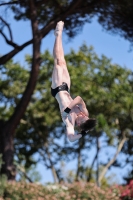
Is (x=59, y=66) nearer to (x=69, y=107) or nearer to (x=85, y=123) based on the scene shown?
(x=69, y=107)

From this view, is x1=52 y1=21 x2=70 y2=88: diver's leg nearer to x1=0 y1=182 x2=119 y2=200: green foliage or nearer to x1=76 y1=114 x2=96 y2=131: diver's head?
x1=76 y1=114 x2=96 y2=131: diver's head

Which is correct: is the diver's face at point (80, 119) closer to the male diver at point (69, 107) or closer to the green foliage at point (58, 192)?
the male diver at point (69, 107)

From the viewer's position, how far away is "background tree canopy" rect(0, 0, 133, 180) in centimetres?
1409

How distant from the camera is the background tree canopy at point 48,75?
1409 cm

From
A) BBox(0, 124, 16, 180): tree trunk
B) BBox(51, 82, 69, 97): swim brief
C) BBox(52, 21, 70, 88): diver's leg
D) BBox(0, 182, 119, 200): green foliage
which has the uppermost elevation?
BBox(52, 21, 70, 88): diver's leg

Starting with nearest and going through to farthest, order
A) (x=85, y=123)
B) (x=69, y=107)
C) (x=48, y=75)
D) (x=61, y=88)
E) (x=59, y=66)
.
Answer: (x=85, y=123) < (x=69, y=107) < (x=61, y=88) < (x=59, y=66) < (x=48, y=75)

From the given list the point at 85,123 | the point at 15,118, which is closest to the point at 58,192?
the point at 15,118

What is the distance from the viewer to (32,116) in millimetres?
20344

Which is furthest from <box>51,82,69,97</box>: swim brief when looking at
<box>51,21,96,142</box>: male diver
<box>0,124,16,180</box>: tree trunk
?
<box>0,124,16,180</box>: tree trunk

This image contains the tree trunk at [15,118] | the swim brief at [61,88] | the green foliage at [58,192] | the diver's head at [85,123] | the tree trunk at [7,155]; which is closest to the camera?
the diver's head at [85,123]

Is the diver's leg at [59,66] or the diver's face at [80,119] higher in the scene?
the diver's leg at [59,66]

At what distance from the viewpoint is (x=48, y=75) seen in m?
19.4

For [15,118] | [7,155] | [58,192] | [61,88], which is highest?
[15,118]

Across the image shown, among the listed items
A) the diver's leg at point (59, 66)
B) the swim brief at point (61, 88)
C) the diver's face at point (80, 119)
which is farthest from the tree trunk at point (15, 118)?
the diver's face at point (80, 119)
